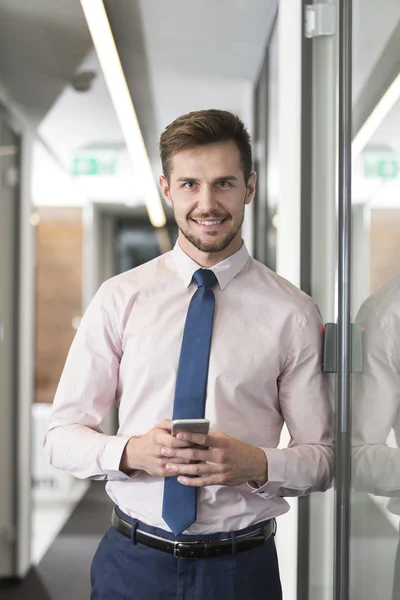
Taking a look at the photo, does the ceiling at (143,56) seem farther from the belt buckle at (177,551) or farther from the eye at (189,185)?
the belt buckle at (177,551)

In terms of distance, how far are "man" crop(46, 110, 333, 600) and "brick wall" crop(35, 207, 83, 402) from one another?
25.7 ft

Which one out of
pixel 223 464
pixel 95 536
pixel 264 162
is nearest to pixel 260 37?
pixel 264 162

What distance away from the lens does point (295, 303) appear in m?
1.96

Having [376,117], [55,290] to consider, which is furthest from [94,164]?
[376,117]

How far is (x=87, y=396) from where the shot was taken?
194 cm

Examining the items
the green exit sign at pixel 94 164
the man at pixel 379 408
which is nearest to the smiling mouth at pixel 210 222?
the man at pixel 379 408

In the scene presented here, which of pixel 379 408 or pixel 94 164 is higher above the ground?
pixel 94 164

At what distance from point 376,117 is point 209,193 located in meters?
0.43

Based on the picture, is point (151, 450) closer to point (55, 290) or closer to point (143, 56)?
point (143, 56)

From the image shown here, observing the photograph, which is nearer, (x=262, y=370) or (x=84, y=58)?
(x=262, y=370)

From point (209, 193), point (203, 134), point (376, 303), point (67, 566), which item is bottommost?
point (67, 566)

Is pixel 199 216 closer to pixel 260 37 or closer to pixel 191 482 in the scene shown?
pixel 191 482

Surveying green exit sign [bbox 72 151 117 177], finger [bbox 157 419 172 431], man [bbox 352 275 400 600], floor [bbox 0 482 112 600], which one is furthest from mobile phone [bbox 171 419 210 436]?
green exit sign [bbox 72 151 117 177]

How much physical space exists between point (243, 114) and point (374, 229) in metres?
3.80
